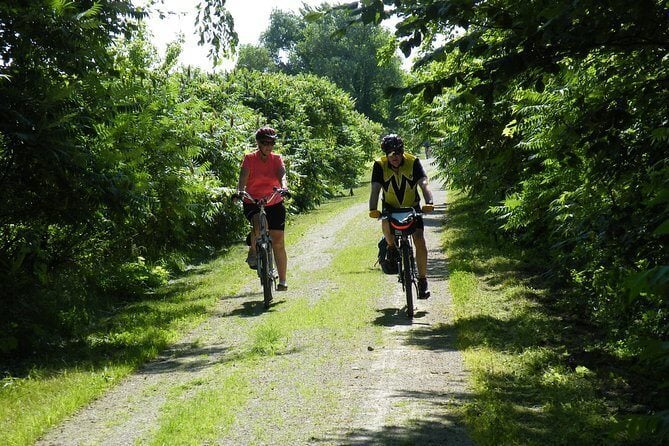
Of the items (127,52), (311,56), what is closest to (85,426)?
(127,52)

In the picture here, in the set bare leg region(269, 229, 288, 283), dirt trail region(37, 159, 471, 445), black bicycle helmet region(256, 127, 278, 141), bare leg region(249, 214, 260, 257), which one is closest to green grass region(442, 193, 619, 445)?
dirt trail region(37, 159, 471, 445)

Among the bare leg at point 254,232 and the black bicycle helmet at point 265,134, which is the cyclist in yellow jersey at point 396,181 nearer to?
A: the black bicycle helmet at point 265,134

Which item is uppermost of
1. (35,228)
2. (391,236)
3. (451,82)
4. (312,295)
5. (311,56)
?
(311,56)

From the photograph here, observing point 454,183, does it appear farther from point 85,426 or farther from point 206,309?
point 85,426

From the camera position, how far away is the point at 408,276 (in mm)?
9141

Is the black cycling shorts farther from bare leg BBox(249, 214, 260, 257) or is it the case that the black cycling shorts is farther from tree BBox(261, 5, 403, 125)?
tree BBox(261, 5, 403, 125)

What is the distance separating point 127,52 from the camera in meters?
13.6

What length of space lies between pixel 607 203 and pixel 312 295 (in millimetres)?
5168

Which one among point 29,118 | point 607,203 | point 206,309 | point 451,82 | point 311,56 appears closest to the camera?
point 451,82

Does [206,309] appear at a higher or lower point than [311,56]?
lower

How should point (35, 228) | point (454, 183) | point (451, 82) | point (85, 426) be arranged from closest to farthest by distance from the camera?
point (451, 82)
point (85, 426)
point (35, 228)
point (454, 183)

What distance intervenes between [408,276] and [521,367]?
2377 millimetres

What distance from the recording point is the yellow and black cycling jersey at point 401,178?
9.34m

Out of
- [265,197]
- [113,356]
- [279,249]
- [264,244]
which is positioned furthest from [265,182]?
[113,356]
